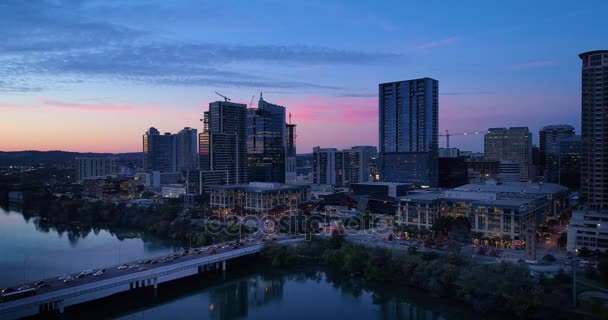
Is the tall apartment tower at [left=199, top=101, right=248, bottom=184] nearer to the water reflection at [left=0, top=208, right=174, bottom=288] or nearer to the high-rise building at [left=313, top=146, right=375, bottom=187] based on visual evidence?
the high-rise building at [left=313, top=146, right=375, bottom=187]

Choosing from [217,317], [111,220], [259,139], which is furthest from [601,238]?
[259,139]

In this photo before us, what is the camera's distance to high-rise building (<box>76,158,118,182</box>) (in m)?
57.1

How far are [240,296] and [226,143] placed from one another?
26017 millimetres

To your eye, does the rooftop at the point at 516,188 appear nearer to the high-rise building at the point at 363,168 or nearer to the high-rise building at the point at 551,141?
the high-rise building at the point at 363,168

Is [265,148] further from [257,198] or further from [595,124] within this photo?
[595,124]

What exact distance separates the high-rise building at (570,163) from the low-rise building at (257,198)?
27.1m

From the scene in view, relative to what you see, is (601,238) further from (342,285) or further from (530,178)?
(530,178)

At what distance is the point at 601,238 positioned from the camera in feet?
56.7

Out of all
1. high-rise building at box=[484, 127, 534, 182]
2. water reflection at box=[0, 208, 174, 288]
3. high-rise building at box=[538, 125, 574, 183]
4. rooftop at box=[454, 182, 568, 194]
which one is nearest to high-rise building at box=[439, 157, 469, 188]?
rooftop at box=[454, 182, 568, 194]

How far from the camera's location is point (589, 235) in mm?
17422

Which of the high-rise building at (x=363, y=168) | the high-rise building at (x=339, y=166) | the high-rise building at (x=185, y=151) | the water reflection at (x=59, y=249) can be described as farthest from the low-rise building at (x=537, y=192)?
the high-rise building at (x=185, y=151)

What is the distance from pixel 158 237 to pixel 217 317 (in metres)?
12.3

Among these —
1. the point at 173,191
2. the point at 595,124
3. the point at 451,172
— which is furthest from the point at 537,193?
the point at 173,191

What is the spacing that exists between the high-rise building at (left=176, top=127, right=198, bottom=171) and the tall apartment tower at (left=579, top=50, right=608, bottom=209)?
52.5 m
